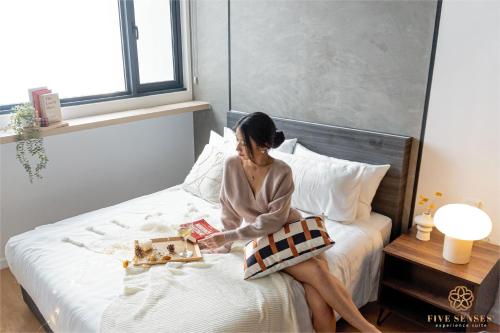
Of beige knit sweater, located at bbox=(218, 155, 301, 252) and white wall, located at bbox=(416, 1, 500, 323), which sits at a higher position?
white wall, located at bbox=(416, 1, 500, 323)

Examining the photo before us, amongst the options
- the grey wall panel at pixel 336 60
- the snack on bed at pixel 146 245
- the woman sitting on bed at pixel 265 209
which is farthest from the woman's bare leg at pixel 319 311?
the grey wall panel at pixel 336 60

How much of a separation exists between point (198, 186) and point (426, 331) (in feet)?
5.07

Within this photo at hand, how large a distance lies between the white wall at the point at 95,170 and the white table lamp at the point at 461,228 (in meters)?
2.24

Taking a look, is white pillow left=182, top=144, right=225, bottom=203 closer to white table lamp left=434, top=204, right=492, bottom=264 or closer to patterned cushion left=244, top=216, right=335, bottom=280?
patterned cushion left=244, top=216, right=335, bottom=280

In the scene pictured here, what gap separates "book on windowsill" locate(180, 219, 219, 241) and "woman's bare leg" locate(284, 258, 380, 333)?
1.90 feet

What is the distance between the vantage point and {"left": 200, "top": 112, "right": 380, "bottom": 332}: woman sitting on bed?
1.79 m

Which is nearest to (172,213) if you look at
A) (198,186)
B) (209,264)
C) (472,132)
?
(198,186)

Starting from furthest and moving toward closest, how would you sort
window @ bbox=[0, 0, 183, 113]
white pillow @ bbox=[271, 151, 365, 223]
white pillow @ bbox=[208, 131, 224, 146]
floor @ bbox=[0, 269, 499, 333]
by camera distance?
1. white pillow @ bbox=[208, 131, 224, 146]
2. window @ bbox=[0, 0, 183, 113]
3. white pillow @ bbox=[271, 151, 365, 223]
4. floor @ bbox=[0, 269, 499, 333]

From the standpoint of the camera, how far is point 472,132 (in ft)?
6.88

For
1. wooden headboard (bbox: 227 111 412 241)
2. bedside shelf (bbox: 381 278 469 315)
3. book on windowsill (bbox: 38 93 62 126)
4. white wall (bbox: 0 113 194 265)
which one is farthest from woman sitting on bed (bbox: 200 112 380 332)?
white wall (bbox: 0 113 194 265)

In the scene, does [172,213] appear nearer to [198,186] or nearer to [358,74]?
[198,186]

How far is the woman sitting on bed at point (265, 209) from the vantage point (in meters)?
1.79

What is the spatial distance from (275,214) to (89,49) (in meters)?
2.03

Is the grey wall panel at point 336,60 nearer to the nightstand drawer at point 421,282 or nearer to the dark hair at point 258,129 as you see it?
the nightstand drawer at point 421,282
